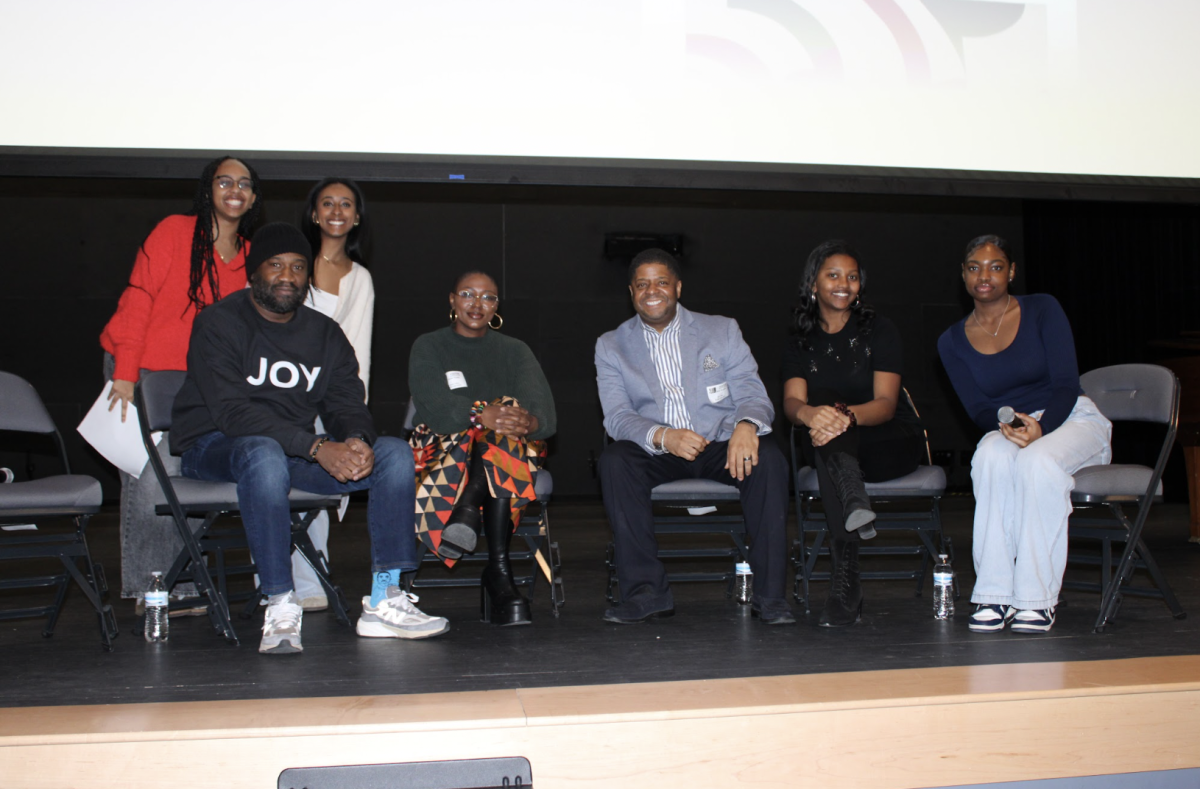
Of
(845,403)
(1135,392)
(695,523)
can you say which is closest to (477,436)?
(695,523)

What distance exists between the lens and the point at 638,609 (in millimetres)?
2697

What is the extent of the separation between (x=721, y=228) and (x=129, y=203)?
466 centimetres

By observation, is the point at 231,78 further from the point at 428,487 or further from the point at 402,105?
the point at 428,487

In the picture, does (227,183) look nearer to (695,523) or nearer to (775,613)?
(695,523)

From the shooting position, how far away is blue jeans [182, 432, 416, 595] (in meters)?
2.40

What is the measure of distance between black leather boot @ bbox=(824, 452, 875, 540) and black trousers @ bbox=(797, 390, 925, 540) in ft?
0.09

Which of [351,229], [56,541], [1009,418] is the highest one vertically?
[351,229]

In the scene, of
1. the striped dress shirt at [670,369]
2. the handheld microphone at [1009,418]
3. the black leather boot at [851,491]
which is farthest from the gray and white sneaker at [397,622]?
the handheld microphone at [1009,418]

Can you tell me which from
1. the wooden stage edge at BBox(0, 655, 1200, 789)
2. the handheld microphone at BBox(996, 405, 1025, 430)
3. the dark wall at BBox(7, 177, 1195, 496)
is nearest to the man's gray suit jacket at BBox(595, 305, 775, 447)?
the handheld microphone at BBox(996, 405, 1025, 430)

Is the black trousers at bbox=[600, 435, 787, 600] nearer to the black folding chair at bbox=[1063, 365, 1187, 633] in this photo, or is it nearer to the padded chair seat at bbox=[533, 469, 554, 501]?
the padded chair seat at bbox=[533, 469, 554, 501]

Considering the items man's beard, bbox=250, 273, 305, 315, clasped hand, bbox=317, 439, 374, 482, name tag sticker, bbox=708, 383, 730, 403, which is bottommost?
clasped hand, bbox=317, 439, 374, 482

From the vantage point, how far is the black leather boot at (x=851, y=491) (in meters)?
2.60

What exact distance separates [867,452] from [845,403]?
189mm

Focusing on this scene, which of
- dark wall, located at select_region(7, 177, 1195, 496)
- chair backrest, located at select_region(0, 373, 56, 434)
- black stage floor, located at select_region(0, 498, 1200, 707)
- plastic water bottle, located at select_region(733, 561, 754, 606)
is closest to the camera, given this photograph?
black stage floor, located at select_region(0, 498, 1200, 707)
